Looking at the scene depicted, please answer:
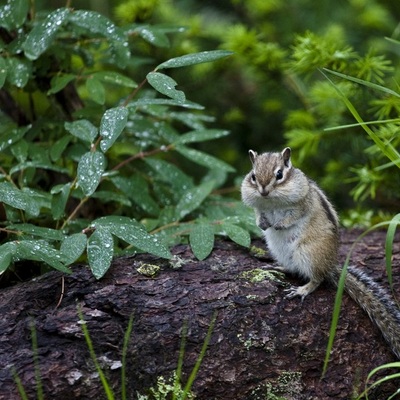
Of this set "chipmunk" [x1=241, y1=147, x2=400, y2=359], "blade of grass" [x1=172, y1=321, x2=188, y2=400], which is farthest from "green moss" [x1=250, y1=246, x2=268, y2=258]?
"blade of grass" [x1=172, y1=321, x2=188, y2=400]

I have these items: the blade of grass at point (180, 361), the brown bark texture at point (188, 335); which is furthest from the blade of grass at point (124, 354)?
the blade of grass at point (180, 361)

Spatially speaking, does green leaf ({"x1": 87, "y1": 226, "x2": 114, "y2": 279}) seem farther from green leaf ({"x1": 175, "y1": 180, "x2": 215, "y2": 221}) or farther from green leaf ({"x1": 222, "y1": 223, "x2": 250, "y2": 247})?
green leaf ({"x1": 175, "y1": 180, "x2": 215, "y2": 221})

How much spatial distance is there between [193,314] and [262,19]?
3523 mm

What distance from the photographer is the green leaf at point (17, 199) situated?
2.99 meters

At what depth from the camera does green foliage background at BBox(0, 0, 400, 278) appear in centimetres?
311

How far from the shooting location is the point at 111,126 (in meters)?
3.05

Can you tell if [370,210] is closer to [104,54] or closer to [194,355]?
[104,54]

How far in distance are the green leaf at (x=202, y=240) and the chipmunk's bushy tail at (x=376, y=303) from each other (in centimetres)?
55

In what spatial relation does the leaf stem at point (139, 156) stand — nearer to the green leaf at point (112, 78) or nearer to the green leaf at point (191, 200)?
the green leaf at point (191, 200)

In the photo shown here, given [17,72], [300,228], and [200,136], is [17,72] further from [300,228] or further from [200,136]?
[300,228]

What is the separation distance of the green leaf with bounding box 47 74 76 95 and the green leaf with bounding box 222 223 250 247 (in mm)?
1094

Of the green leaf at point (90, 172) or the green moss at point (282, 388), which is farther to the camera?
the green leaf at point (90, 172)

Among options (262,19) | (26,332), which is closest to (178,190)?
(26,332)

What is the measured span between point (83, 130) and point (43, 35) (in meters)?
0.55
